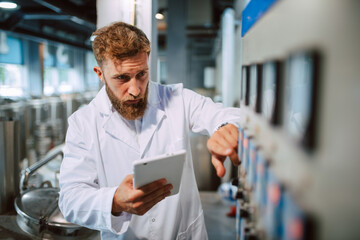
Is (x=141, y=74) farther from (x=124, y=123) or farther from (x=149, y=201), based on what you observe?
(x=149, y=201)

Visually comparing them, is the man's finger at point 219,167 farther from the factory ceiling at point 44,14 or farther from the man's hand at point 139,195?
the factory ceiling at point 44,14

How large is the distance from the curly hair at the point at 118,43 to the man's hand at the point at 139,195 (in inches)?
19.5

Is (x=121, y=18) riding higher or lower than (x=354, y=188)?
higher

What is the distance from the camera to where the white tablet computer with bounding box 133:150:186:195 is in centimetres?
78

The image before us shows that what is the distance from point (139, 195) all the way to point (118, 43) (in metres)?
0.60

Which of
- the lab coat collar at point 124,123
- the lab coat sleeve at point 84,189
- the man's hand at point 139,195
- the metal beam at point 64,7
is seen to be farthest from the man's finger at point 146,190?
the metal beam at point 64,7

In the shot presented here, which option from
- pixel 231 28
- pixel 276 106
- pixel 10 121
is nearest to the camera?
pixel 276 106

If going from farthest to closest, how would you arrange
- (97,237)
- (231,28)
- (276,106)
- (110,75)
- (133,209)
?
(231,28), (97,237), (110,75), (133,209), (276,106)

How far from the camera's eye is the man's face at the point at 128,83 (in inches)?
45.0

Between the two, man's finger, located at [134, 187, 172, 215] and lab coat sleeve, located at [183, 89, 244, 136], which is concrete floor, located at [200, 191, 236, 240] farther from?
man's finger, located at [134, 187, 172, 215]

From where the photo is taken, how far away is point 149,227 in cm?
127

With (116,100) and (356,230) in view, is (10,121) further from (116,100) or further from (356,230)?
(356,230)

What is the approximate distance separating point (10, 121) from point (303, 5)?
178 centimetres

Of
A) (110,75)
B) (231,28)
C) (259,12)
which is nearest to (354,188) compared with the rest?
(259,12)
